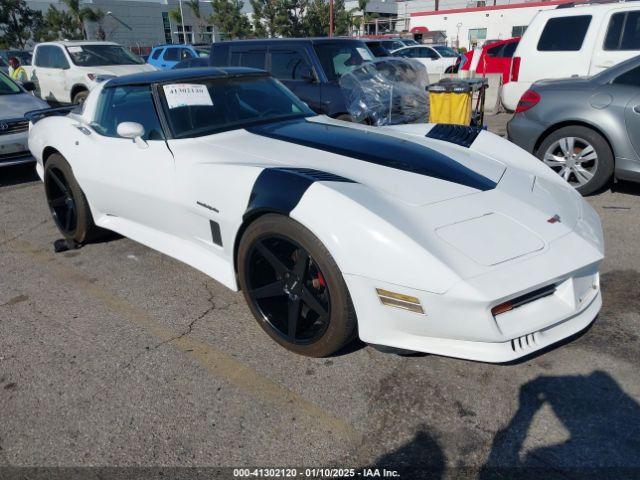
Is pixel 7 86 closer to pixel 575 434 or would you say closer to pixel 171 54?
pixel 575 434

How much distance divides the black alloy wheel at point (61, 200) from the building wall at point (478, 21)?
3701 cm

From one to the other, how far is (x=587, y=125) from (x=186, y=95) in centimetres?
374

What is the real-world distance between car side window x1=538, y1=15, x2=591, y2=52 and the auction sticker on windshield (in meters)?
5.58

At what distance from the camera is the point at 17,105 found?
7.00 metres

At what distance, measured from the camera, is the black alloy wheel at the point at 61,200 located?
4297 millimetres

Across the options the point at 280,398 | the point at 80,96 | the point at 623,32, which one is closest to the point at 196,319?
the point at 280,398

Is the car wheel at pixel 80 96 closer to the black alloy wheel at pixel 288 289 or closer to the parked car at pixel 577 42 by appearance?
the parked car at pixel 577 42

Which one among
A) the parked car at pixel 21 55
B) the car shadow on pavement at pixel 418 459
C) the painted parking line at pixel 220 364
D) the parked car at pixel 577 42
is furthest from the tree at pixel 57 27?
the car shadow on pavement at pixel 418 459

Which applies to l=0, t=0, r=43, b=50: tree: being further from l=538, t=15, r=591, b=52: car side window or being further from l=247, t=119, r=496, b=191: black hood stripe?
l=247, t=119, r=496, b=191: black hood stripe

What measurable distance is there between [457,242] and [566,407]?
885mm

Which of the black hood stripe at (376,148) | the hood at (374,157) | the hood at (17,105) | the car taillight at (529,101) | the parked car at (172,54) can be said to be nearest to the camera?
the hood at (374,157)

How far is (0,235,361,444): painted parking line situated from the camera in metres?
2.29

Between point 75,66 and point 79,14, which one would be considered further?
point 79,14

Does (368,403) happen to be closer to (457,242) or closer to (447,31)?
(457,242)
